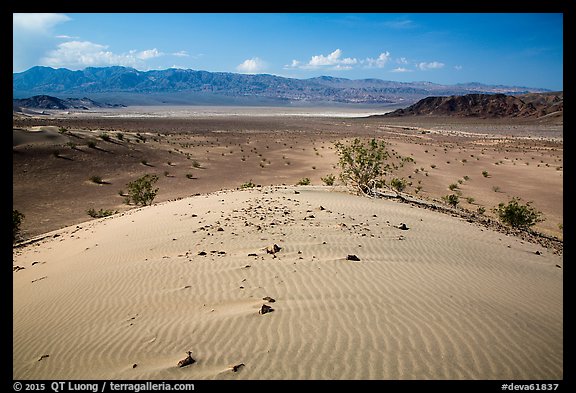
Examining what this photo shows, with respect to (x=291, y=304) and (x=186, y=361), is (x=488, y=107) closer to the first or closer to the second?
(x=291, y=304)

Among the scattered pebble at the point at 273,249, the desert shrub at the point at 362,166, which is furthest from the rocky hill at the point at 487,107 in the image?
the scattered pebble at the point at 273,249

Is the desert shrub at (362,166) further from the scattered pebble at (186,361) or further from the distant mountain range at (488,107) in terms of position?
the distant mountain range at (488,107)

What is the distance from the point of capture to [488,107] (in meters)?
116

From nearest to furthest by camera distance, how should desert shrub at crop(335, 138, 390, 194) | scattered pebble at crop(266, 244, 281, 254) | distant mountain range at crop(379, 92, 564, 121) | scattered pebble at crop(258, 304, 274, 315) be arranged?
scattered pebble at crop(258, 304, 274, 315), scattered pebble at crop(266, 244, 281, 254), desert shrub at crop(335, 138, 390, 194), distant mountain range at crop(379, 92, 564, 121)

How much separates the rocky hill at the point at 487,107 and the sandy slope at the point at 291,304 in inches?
4282

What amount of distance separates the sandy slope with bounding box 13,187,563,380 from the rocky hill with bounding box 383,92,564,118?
357 feet

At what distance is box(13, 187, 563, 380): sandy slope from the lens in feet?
12.8

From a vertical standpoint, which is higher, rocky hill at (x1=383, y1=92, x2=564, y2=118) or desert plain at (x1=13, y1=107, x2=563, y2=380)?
rocky hill at (x1=383, y1=92, x2=564, y2=118)

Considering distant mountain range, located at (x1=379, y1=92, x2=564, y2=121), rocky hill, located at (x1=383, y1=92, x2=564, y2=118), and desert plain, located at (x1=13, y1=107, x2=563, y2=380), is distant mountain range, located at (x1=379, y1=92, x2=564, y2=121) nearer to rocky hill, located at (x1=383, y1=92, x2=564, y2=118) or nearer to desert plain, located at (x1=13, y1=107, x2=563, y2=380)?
rocky hill, located at (x1=383, y1=92, x2=564, y2=118)

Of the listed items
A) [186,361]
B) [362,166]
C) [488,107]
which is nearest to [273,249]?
[186,361]

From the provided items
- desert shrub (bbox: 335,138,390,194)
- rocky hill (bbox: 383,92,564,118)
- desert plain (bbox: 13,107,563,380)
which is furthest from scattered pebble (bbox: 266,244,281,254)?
rocky hill (bbox: 383,92,564,118)

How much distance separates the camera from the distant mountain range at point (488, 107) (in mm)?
104500
